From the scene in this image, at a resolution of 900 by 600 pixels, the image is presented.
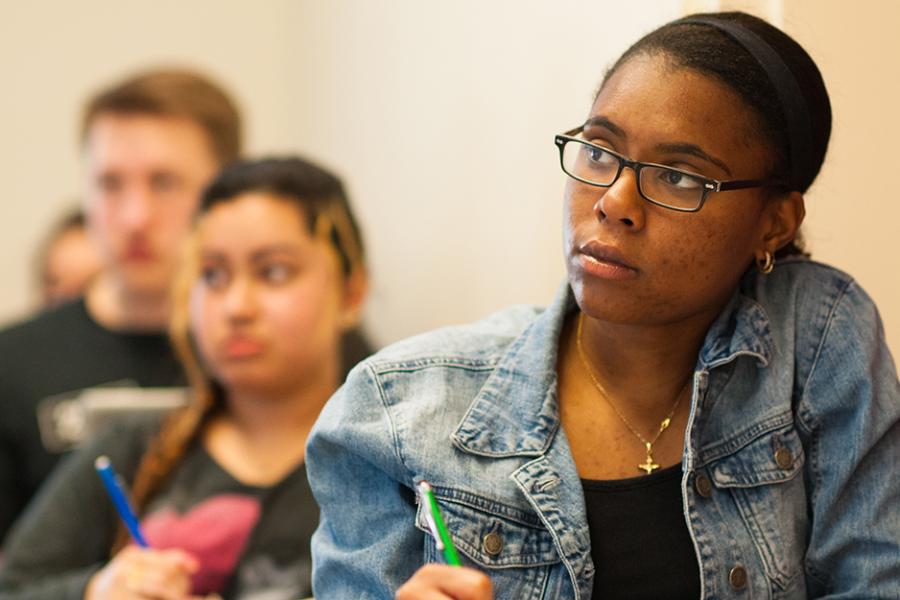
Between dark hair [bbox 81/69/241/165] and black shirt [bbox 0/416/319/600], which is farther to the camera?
dark hair [bbox 81/69/241/165]

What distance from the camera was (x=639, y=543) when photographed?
110cm

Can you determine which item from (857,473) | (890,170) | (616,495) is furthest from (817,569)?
(890,170)

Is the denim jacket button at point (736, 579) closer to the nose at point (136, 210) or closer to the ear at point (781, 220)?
the ear at point (781, 220)

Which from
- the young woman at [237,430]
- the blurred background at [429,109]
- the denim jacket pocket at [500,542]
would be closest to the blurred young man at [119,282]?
the blurred background at [429,109]

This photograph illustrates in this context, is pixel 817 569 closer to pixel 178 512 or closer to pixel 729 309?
pixel 729 309

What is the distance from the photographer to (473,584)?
0.96 meters

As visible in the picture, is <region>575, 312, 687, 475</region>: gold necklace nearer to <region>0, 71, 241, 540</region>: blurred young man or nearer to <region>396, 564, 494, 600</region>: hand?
<region>396, 564, 494, 600</region>: hand

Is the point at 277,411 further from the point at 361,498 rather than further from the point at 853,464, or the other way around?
the point at 853,464

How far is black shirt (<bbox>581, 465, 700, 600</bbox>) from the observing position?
1.09 m

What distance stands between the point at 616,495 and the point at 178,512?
0.70m

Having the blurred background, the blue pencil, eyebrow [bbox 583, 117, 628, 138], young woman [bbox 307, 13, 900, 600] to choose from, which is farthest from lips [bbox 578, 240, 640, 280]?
the blue pencil

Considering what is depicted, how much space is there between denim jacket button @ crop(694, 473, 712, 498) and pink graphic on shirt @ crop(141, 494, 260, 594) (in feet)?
2.10

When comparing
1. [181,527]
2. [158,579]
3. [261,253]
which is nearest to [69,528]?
[181,527]

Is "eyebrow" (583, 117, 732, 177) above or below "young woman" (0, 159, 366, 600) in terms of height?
above
